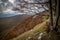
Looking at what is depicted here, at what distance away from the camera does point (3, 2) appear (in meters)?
4.17

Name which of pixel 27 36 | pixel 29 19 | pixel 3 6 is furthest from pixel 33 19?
pixel 3 6

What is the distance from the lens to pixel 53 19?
420cm

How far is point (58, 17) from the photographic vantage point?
415cm

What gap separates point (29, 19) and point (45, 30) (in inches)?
14.4

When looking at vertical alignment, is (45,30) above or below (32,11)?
below

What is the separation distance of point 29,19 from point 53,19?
454 millimetres

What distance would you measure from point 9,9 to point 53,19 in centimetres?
85

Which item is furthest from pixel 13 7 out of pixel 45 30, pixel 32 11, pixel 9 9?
pixel 45 30

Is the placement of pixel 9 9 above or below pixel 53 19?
above

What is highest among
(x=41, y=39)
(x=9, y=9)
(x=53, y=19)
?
(x=9, y=9)

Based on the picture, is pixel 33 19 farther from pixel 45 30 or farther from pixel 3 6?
pixel 3 6

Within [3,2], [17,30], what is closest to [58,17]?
[17,30]

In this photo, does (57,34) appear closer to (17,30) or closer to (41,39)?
(41,39)

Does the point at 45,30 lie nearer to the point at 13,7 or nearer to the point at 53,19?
the point at 53,19
